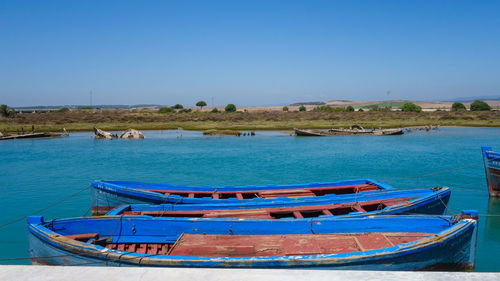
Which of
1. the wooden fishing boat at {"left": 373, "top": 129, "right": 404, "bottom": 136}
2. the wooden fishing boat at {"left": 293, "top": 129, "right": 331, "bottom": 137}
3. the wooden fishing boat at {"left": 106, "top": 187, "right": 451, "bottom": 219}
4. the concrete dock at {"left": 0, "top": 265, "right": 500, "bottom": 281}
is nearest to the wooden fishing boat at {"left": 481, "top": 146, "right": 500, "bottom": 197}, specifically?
the wooden fishing boat at {"left": 106, "top": 187, "right": 451, "bottom": 219}

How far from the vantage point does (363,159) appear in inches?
1229

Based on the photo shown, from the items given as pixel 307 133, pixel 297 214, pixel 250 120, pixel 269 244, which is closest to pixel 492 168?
pixel 297 214

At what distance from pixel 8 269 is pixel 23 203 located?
16571 millimetres

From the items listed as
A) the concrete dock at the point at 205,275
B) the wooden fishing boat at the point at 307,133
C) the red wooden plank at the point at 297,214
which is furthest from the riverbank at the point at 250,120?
the concrete dock at the point at 205,275

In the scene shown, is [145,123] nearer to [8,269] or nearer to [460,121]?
[460,121]

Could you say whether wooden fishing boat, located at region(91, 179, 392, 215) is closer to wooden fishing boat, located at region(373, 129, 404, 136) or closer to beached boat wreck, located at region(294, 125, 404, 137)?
beached boat wreck, located at region(294, 125, 404, 137)

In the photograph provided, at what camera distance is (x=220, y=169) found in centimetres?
2728

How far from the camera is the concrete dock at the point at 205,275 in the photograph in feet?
12.0

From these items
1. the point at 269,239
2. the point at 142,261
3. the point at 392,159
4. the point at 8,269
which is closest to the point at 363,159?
the point at 392,159

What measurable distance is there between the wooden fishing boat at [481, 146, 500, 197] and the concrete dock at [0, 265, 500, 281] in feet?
45.5

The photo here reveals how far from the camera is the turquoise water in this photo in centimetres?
1593

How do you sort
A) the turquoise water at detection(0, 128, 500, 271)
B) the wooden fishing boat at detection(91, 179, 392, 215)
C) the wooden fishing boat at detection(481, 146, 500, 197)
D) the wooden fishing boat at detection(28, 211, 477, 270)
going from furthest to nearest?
1. the turquoise water at detection(0, 128, 500, 271)
2. the wooden fishing boat at detection(481, 146, 500, 197)
3. the wooden fishing boat at detection(91, 179, 392, 215)
4. the wooden fishing boat at detection(28, 211, 477, 270)

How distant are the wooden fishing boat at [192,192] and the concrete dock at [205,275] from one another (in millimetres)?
8024

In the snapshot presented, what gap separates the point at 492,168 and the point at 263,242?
12.2 metres
